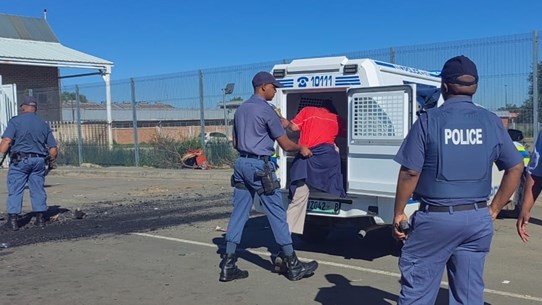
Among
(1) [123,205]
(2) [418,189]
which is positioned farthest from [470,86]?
(1) [123,205]

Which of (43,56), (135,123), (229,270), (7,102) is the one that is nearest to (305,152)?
(229,270)

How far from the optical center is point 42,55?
1171 inches

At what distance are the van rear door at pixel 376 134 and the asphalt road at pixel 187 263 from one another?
0.91 meters

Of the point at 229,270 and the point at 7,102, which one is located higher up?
the point at 7,102

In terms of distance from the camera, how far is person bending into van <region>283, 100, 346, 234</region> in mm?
6879

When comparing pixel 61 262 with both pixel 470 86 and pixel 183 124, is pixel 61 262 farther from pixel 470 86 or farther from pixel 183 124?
pixel 183 124

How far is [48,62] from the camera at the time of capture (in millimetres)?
28953

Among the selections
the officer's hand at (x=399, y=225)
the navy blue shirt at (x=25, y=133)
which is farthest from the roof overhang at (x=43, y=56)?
the officer's hand at (x=399, y=225)

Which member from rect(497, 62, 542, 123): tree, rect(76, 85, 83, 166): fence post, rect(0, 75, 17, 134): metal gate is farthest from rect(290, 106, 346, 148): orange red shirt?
rect(0, 75, 17, 134): metal gate

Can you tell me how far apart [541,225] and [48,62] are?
24618mm

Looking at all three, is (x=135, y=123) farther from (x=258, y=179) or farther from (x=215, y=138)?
(x=258, y=179)

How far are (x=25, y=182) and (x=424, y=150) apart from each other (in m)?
7.18

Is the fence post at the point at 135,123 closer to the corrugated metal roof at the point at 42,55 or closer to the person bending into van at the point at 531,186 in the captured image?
the corrugated metal roof at the point at 42,55

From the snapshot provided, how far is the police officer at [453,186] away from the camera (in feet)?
11.9
